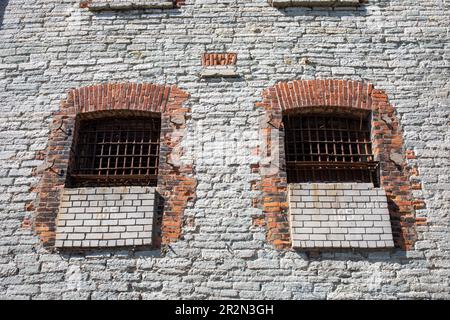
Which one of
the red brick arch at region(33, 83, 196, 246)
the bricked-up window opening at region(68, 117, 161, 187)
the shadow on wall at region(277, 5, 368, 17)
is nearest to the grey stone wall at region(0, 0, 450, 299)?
the shadow on wall at region(277, 5, 368, 17)

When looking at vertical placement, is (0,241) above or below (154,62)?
below

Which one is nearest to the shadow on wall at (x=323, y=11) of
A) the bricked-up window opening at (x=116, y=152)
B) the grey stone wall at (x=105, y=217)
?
the bricked-up window opening at (x=116, y=152)

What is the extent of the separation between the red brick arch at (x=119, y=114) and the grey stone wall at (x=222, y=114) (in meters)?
0.13

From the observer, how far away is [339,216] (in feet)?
16.0

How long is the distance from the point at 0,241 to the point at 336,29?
5.06 metres

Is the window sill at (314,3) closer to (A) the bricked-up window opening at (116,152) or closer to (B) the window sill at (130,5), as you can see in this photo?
(B) the window sill at (130,5)

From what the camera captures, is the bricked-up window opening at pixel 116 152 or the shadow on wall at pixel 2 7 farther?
the shadow on wall at pixel 2 7

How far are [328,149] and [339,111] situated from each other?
528 millimetres

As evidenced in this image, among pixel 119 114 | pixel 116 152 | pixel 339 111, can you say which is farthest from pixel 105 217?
pixel 339 111

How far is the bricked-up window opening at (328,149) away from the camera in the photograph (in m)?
5.25

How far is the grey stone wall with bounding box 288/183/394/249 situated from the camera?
4.71 metres
